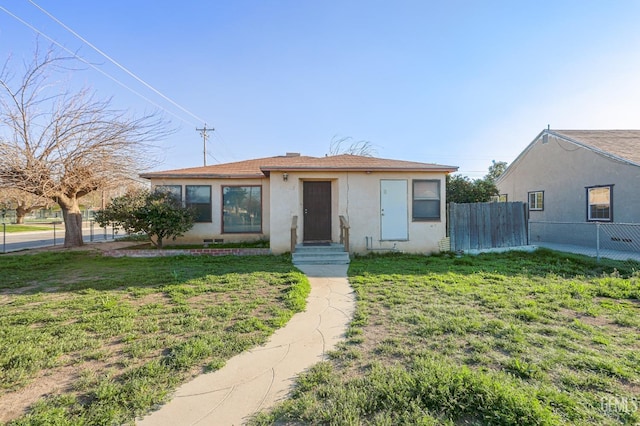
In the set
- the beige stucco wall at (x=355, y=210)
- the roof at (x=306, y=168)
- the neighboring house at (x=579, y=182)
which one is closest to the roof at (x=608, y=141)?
the neighboring house at (x=579, y=182)

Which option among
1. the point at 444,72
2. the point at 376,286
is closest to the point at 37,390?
the point at 376,286

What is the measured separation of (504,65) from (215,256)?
1250 cm

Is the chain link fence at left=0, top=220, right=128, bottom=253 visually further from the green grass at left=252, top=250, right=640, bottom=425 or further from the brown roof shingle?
the brown roof shingle

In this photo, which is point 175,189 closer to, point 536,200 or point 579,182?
point 579,182

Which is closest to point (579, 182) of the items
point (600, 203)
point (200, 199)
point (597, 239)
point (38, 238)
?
point (600, 203)

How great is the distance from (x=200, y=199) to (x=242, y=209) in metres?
1.58

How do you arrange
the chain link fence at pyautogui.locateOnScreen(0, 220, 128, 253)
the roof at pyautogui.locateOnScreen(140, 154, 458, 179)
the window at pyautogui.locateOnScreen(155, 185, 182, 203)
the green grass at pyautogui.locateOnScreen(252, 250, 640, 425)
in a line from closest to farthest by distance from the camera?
the green grass at pyautogui.locateOnScreen(252, 250, 640, 425)
the roof at pyautogui.locateOnScreen(140, 154, 458, 179)
the window at pyautogui.locateOnScreen(155, 185, 182, 203)
the chain link fence at pyautogui.locateOnScreen(0, 220, 128, 253)

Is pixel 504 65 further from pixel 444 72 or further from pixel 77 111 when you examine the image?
pixel 77 111

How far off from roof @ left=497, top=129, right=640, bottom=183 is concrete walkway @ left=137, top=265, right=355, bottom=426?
11.7m

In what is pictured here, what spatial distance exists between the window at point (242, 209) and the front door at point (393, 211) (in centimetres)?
455

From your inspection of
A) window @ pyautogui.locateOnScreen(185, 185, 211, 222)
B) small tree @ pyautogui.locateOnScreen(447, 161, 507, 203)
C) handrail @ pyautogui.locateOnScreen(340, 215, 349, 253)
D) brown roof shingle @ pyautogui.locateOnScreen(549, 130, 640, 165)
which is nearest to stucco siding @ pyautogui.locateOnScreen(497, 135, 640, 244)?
brown roof shingle @ pyautogui.locateOnScreen(549, 130, 640, 165)

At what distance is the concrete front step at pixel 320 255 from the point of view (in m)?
7.79

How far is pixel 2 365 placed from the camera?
2707mm

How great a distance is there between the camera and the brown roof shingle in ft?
31.9
